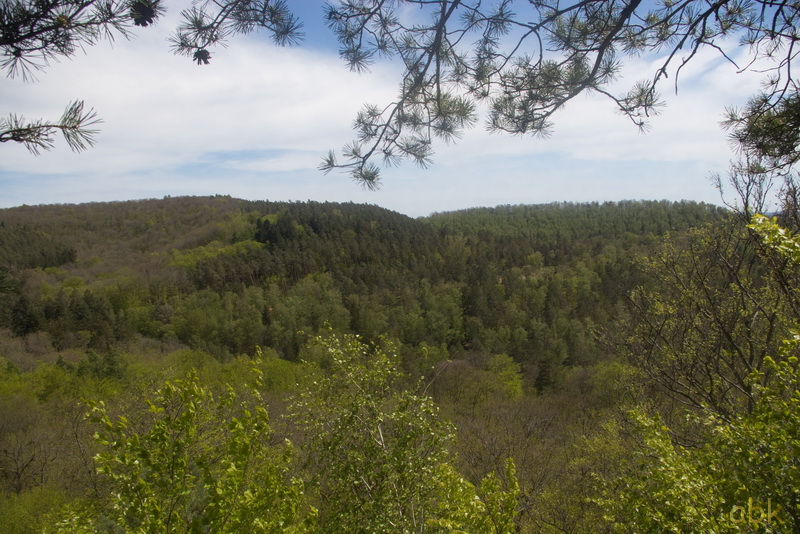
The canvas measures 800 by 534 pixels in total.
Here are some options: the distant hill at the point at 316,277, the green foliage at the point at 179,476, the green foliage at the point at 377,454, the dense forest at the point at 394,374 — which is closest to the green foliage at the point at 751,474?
the dense forest at the point at 394,374

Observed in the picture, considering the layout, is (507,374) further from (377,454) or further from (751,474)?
(751,474)

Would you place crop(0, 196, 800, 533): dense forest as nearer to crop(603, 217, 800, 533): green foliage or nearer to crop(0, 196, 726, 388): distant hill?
crop(603, 217, 800, 533): green foliage

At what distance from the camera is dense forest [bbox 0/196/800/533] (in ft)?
11.1

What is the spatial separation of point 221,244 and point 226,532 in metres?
91.6

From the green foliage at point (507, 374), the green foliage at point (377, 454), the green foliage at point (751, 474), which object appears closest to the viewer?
the green foliage at point (751, 474)

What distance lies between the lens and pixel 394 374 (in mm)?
6199

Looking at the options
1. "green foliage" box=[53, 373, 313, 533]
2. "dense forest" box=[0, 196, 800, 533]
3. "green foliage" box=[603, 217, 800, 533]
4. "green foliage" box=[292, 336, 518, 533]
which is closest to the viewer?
"green foliage" box=[603, 217, 800, 533]

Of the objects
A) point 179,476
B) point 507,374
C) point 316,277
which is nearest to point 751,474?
point 179,476

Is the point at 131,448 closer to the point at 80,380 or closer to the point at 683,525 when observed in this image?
the point at 683,525

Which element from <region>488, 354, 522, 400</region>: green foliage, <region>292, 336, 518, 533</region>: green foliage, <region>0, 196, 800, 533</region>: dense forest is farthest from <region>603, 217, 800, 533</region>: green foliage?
<region>488, 354, 522, 400</region>: green foliage

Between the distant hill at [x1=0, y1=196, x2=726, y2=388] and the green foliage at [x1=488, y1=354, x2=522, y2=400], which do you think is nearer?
the green foliage at [x1=488, y1=354, x2=522, y2=400]

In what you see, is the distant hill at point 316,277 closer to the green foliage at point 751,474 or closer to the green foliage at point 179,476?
the green foliage at point 751,474

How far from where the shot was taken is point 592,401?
3064cm

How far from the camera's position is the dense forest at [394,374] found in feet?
11.1
